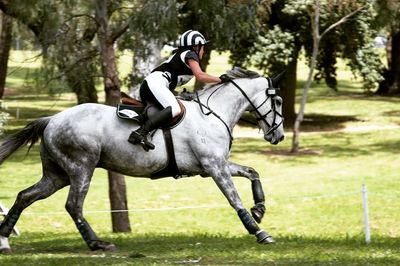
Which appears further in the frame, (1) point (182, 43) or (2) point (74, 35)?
(2) point (74, 35)

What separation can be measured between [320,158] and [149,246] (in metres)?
17.2

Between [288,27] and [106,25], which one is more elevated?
[106,25]

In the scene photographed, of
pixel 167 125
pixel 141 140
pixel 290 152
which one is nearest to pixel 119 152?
pixel 141 140

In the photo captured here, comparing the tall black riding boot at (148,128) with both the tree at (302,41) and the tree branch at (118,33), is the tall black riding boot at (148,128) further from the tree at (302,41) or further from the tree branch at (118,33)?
the tree at (302,41)

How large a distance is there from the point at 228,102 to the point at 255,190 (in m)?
1.19

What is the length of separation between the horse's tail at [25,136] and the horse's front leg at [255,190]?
2455mm

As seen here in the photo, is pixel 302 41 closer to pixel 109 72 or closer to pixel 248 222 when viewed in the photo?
pixel 109 72

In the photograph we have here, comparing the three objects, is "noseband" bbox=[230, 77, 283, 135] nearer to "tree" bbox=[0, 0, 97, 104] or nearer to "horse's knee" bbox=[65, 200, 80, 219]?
"horse's knee" bbox=[65, 200, 80, 219]

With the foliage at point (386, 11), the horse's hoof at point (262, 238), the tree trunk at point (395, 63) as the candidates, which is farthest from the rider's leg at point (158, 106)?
the tree trunk at point (395, 63)

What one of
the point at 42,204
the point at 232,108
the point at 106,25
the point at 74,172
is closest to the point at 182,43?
the point at 232,108

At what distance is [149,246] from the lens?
11.2 m

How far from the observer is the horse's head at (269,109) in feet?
35.8

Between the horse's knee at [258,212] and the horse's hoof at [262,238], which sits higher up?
the horse's knee at [258,212]

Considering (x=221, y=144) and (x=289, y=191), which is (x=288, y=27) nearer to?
(x=289, y=191)
